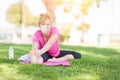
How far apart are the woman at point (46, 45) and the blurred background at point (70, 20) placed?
13155 mm

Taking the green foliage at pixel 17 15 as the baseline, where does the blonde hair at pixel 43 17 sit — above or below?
above

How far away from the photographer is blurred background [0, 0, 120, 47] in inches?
794

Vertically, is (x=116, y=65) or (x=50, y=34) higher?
(x=50, y=34)

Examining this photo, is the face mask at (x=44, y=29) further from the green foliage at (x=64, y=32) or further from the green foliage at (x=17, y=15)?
the green foliage at (x=17, y=15)

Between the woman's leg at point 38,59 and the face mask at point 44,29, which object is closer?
the woman's leg at point 38,59

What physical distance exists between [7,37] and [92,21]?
4.94m

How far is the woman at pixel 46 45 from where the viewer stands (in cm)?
566

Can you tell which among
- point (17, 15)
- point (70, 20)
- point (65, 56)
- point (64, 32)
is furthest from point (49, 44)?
point (17, 15)

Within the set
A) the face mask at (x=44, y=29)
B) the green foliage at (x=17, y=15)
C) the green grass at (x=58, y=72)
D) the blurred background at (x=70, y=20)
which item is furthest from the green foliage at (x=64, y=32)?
the green grass at (x=58, y=72)

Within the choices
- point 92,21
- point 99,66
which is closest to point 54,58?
point 99,66

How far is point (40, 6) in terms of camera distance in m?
21.6

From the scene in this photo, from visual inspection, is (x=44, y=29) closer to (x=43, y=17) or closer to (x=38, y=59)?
(x=43, y=17)

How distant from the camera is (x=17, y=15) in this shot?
891 inches

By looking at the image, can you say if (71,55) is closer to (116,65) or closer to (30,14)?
(116,65)
